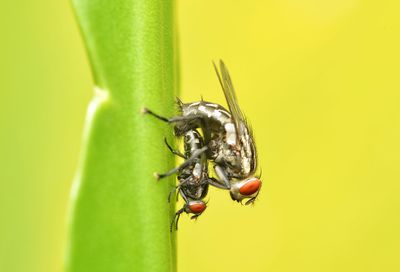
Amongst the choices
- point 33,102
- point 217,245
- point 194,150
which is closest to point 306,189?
point 217,245

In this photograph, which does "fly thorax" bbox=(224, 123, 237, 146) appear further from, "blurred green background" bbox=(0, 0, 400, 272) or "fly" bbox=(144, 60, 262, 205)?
"blurred green background" bbox=(0, 0, 400, 272)

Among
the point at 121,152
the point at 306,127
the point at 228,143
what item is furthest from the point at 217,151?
the point at 121,152

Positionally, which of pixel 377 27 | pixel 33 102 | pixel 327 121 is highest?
pixel 377 27

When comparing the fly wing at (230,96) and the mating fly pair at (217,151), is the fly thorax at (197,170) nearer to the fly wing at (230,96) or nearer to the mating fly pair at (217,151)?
the mating fly pair at (217,151)

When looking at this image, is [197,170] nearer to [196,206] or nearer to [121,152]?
[196,206]

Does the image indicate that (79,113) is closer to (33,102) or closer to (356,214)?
(33,102)

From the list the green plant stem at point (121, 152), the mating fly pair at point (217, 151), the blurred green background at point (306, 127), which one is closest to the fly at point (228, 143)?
the mating fly pair at point (217, 151)

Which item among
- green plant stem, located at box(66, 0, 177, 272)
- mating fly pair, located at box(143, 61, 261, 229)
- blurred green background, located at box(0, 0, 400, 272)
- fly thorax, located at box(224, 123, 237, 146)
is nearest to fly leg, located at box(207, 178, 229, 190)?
mating fly pair, located at box(143, 61, 261, 229)
